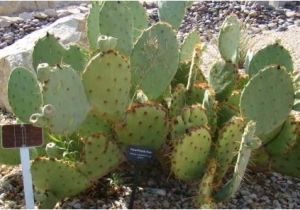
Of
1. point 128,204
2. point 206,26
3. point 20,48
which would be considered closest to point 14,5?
point 206,26

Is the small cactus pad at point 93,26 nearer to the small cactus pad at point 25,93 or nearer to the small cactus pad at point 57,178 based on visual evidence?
the small cactus pad at point 25,93

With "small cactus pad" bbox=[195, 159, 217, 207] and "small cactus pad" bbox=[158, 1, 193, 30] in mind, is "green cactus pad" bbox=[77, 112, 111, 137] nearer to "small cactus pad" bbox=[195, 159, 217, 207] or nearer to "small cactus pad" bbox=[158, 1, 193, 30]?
"small cactus pad" bbox=[195, 159, 217, 207]

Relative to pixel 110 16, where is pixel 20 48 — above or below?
below

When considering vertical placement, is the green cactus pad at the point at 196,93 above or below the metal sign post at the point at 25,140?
above

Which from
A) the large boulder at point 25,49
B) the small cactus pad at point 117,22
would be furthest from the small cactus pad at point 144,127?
the large boulder at point 25,49

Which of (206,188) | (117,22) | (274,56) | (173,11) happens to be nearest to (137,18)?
(173,11)

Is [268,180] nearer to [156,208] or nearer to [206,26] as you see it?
[156,208]

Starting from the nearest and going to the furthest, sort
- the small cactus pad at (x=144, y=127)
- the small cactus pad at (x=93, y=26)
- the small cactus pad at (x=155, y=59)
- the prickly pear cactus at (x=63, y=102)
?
1. the prickly pear cactus at (x=63, y=102)
2. the small cactus pad at (x=144, y=127)
3. the small cactus pad at (x=155, y=59)
4. the small cactus pad at (x=93, y=26)
